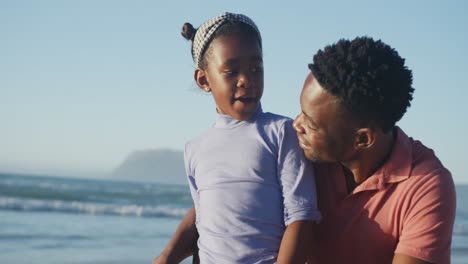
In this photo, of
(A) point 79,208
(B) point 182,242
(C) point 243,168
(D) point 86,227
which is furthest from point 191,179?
(A) point 79,208

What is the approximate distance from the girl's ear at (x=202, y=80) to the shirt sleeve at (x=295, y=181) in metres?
0.45

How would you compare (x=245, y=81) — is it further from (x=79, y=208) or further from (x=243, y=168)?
(x=79, y=208)

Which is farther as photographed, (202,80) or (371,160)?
(202,80)

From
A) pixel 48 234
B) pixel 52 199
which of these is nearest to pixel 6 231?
pixel 48 234

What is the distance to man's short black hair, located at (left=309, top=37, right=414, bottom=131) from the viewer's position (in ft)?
7.31

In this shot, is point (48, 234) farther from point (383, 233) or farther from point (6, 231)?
point (383, 233)

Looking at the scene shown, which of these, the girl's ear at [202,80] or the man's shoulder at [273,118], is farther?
the girl's ear at [202,80]

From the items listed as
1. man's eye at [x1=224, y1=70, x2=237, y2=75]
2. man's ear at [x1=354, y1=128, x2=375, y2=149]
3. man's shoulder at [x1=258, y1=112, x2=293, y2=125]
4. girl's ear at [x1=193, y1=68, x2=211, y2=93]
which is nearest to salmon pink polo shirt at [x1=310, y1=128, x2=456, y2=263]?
man's ear at [x1=354, y1=128, x2=375, y2=149]

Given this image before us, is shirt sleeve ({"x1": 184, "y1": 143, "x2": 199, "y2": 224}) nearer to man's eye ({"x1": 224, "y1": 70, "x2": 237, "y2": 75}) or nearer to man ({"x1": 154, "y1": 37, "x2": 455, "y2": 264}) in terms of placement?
man's eye ({"x1": 224, "y1": 70, "x2": 237, "y2": 75})

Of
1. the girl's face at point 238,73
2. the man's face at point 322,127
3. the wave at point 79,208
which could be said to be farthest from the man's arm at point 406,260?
the wave at point 79,208

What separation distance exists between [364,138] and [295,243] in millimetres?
423

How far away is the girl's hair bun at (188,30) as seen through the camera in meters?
2.85

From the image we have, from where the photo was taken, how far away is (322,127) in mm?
2320

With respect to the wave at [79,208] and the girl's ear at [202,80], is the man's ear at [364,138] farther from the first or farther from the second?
the wave at [79,208]
